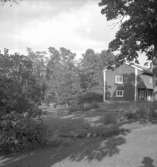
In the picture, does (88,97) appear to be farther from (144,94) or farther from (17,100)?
(17,100)

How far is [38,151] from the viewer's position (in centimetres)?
1158

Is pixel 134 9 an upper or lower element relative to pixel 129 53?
upper

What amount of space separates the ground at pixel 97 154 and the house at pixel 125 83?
1255 inches

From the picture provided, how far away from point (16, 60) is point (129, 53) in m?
14.4

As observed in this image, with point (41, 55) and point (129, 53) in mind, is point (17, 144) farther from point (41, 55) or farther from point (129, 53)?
point (41, 55)

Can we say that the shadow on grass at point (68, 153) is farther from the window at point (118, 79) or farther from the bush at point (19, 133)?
the window at point (118, 79)

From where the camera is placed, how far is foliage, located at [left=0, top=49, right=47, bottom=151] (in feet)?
33.7

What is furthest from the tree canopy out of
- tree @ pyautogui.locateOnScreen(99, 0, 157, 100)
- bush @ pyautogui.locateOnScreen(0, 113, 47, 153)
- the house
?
the house

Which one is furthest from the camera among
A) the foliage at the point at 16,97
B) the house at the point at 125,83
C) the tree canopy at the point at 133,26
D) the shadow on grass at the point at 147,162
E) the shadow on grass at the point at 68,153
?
the house at the point at 125,83

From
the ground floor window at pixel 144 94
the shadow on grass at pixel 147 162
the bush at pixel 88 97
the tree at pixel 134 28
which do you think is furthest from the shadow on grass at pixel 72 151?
the ground floor window at pixel 144 94

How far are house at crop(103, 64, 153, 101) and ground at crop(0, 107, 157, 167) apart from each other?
31.9 metres

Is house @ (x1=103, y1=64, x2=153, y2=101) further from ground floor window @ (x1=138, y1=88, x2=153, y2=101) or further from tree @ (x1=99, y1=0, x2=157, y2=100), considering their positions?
tree @ (x1=99, y1=0, x2=157, y2=100)

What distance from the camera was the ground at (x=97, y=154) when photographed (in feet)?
28.0

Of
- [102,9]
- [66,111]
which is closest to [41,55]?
[66,111]
